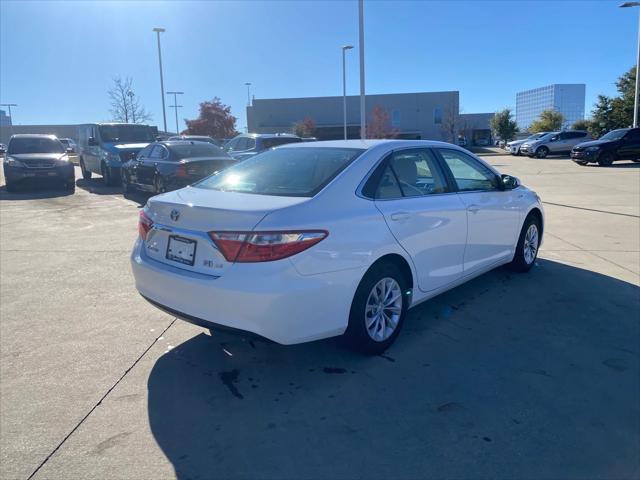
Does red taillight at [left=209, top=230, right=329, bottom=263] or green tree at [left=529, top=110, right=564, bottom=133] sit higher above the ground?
green tree at [left=529, top=110, right=564, bottom=133]

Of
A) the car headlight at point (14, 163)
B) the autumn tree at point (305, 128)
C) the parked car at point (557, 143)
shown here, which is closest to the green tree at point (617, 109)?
the parked car at point (557, 143)

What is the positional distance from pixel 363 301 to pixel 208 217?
120cm

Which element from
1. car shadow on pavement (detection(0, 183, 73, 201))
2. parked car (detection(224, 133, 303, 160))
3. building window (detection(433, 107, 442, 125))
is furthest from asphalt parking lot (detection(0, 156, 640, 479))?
building window (detection(433, 107, 442, 125))

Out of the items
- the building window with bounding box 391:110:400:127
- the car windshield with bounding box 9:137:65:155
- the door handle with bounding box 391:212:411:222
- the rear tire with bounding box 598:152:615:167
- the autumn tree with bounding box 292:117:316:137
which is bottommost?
the rear tire with bounding box 598:152:615:167

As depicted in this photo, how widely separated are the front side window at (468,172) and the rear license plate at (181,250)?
255cm

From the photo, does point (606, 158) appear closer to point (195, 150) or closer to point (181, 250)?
point (195, 150)

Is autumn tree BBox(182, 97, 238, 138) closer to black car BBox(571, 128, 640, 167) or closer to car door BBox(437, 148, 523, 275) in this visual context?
black car BBox(571, 128, 640, 167)

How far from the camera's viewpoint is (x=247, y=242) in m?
3.14

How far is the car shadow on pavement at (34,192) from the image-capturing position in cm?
1451

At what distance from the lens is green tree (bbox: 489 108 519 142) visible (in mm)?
58594

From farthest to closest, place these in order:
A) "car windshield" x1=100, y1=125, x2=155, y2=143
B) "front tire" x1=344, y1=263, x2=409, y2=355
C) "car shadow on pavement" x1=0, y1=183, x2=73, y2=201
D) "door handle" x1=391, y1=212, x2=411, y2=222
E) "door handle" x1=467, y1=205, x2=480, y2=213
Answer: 1. "car windshield" x1=100, y1=125, x2=155, y2=143
2. "car shadow on pavement" x1=0, y1=183, x2=73, y2=201
3. "door handle" x1=467, y1=205, x2=480, y2=213
4. "door handle" x1=391, y1=212, x2=411, y2=222
5. "front tire" x1=344, y1=263, x2=409, y2=355

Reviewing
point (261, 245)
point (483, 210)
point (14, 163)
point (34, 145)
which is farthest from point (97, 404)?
point (34, 145)

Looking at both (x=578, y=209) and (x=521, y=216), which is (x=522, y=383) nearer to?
(x=521, y=216)

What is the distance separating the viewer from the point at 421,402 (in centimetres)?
328
